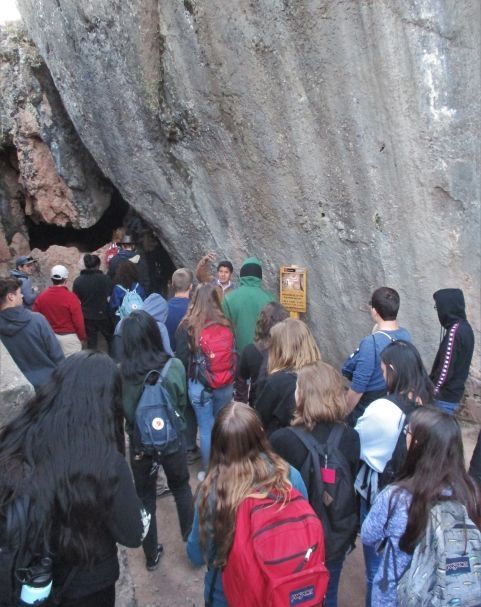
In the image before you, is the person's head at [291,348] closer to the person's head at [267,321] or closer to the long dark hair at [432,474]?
the person's head at [267,321]

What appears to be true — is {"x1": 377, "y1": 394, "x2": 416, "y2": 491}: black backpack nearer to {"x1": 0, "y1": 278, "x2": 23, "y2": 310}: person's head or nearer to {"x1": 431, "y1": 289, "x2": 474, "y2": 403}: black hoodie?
{"x1": 431, "y1": 289, "x2": 474, "y2": 403}: black hoodie

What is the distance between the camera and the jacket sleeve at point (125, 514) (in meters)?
1.78

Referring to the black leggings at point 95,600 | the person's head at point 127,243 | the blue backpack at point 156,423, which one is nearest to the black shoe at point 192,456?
the blue backpack at point 156,423

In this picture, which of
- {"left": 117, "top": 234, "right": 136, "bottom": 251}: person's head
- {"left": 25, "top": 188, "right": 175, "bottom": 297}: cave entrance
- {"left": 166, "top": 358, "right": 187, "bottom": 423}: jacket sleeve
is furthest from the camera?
{"left": 25, "top": 188, "right": 175, "bottom": 297}: cave entrance

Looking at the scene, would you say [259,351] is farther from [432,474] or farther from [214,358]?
[432,474]

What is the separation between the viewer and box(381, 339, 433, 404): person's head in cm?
252

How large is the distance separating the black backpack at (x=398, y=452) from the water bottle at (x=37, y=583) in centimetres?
145

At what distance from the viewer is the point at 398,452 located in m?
2.40

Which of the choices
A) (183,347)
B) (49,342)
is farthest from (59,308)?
(183,347)

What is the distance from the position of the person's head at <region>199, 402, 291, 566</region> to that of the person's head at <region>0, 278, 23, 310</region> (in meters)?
2.09

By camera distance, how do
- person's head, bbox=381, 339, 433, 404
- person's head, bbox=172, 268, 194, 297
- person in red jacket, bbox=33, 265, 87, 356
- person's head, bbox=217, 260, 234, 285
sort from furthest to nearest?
person's head, bbox=217, 260, 234, 285
person in red jacket, bbox=33, 265, 87, 356
person's head, bbox=172, 268, 194, 297
person's head, bbox=381, 339, 433, 404

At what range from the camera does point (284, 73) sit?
4910mm

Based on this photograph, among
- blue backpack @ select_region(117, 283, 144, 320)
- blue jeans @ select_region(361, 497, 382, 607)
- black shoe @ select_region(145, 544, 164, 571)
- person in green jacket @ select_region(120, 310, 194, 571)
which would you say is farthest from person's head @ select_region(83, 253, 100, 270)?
blue jeans @ select_region(361, 497, 382, 607)

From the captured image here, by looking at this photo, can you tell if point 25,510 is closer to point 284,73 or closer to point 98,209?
point 284,73
